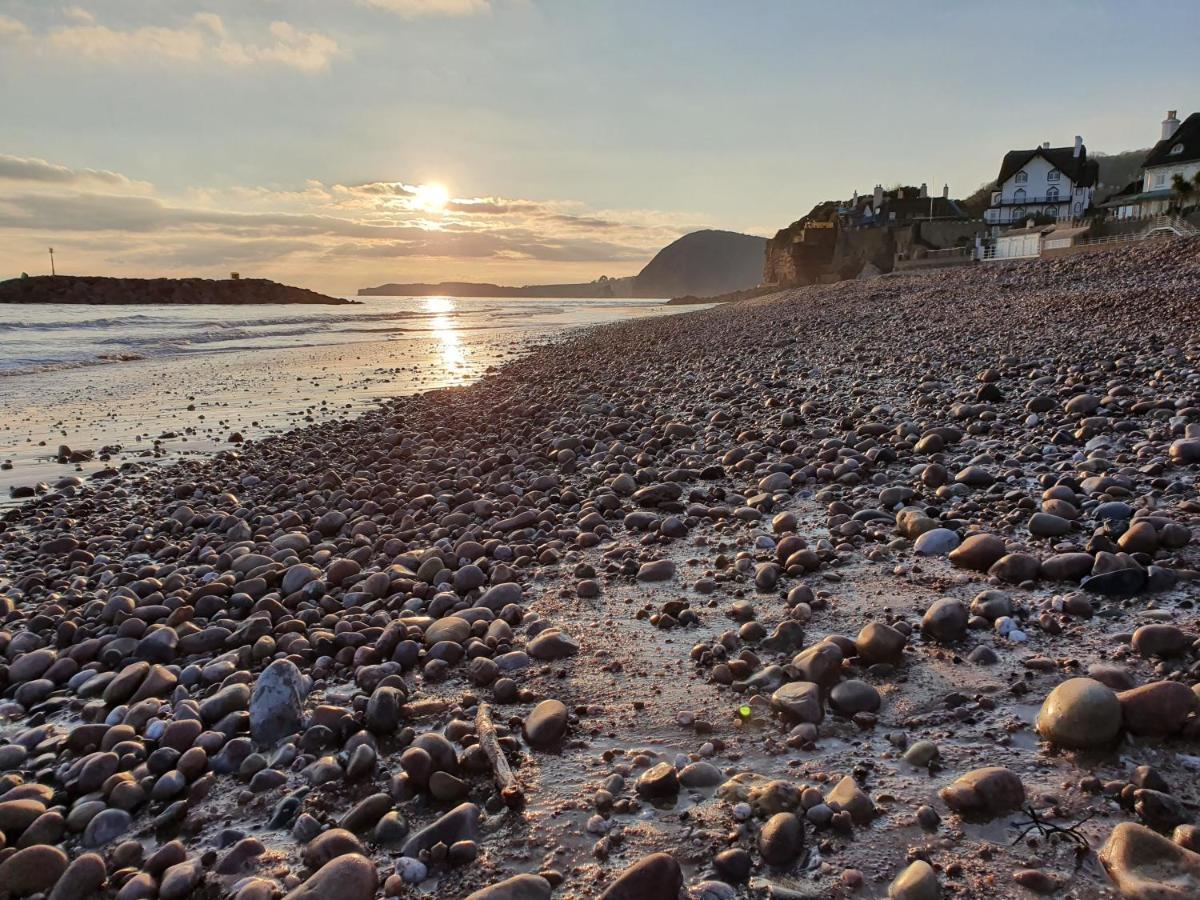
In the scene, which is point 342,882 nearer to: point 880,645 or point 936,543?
point 880,645

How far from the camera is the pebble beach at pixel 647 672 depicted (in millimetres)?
1853

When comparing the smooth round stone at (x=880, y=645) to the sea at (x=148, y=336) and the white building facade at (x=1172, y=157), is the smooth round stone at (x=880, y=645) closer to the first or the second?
the sea at (x=148, y=336)

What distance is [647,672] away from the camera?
285 cm

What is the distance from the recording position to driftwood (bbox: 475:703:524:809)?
2.13m

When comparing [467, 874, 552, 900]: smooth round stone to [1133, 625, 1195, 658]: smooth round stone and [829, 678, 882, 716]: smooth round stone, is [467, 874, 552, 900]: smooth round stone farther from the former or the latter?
[1133, 625, 1195, 658]: smooth round stone

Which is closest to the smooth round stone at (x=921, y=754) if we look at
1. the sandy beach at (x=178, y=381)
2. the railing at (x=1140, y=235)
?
the sandy beach at (x=178, y=381)

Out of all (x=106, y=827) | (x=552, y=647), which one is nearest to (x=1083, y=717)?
(x=552, y=647)

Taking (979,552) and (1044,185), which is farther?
(1044,185)

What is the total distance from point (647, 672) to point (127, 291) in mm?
82721

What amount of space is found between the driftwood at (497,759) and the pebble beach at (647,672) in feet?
0.04

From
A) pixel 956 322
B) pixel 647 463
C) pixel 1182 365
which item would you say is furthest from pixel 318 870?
pixel 956 322

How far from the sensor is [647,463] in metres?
5.88

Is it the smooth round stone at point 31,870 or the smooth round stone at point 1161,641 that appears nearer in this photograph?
the smooth round stone at point 31,870

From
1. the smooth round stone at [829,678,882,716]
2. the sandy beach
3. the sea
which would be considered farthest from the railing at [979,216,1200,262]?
the smooth round stone at [829,678,882,716]
